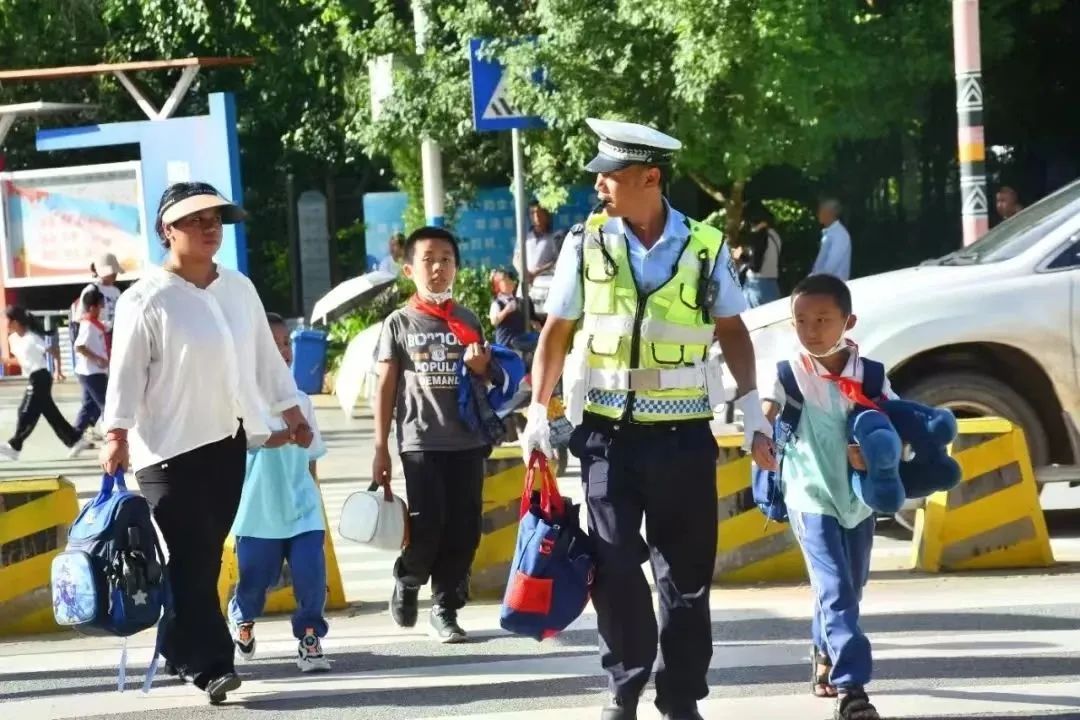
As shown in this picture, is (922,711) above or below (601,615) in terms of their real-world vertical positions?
below

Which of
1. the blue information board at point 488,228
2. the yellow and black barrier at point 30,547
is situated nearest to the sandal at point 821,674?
the yellow and black barrier at point 30,547

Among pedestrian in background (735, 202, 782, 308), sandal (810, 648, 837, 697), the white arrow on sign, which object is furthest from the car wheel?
pedestrian in background (735, 202, 782, 308)

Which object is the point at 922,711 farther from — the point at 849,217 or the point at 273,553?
the point at 849,217

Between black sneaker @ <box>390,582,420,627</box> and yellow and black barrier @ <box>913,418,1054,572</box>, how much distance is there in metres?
2.68

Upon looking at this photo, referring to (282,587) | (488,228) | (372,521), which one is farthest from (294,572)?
(488,228)

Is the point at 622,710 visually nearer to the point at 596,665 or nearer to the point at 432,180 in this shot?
the point at 596,665

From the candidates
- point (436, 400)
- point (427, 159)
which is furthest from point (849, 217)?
point (436, 400)

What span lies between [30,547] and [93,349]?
7321 millimetres

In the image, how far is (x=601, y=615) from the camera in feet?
19.5

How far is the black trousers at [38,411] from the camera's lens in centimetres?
1669

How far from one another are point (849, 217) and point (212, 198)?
17601 millimetres

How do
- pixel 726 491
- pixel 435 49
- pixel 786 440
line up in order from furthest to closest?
pixel 435 49
pixel 726 491
pixel 786 440

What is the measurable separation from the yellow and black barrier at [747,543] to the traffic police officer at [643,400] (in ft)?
10.3

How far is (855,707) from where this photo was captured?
610cm
